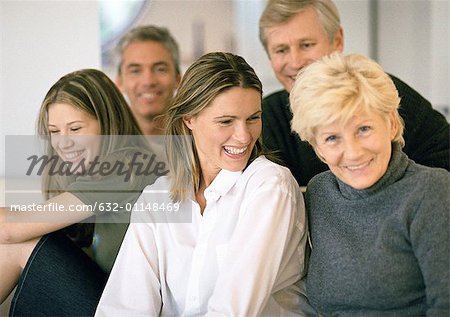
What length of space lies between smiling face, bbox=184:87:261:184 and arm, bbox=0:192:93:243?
0.46m

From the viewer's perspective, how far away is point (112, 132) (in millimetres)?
2029

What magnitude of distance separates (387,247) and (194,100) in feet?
1.84

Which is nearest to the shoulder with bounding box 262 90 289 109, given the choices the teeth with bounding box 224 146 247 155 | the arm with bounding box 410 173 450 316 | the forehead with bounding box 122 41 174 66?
the forehead with bounding box 122 41 174 66

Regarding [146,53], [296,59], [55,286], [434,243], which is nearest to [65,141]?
[55,286]

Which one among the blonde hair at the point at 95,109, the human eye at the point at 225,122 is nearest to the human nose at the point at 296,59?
the blonde hair at the point at 95,109

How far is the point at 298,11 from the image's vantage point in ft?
6.97

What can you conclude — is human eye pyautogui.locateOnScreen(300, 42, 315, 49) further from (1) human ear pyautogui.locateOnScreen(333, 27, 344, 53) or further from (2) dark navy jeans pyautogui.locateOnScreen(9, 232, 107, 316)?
(2) dark navy jeans pyautogui.locateOnScreen(9, 232, 107, 316)

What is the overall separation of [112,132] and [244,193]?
610mm

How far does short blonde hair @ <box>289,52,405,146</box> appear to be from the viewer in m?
1.33

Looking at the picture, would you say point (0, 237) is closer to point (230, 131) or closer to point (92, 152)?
point (92, 152)

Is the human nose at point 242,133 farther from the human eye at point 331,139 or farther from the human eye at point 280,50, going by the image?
the human eye at point 280,50

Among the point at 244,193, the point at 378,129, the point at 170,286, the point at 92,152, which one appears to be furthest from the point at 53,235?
the point at 378,129

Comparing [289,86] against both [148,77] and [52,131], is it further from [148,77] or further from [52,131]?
[52,131]

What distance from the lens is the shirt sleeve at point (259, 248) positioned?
57.2 inches
